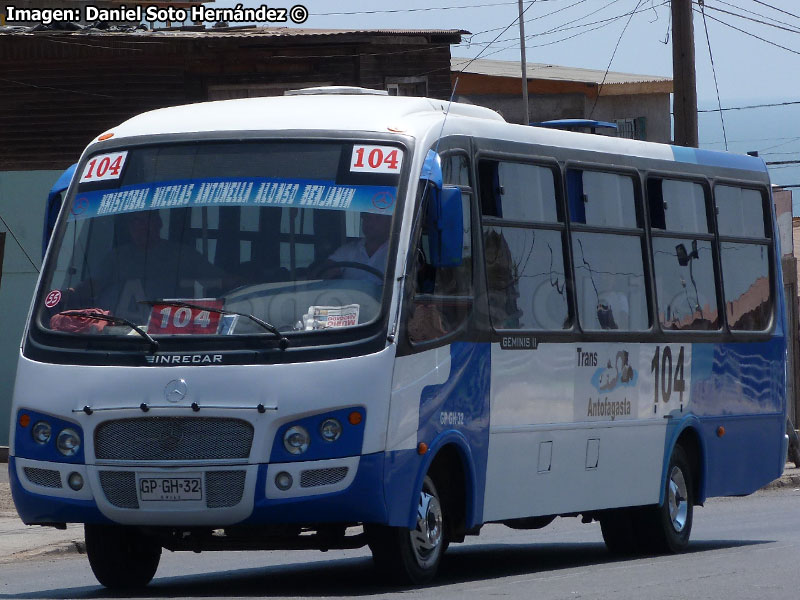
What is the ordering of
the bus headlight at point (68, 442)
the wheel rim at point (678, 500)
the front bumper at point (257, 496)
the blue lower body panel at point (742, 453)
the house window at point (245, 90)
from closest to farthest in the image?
1. the front bumper at point (257, 496)
2. the bus headlight at point (68, 442)
3. the wheel rim at point (678, 500)
4. the blue lower body panel at point (742, 453)
5. the house window at point (245, 90)

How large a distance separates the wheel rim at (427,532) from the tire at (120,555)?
5.28 ft

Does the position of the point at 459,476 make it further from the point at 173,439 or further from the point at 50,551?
the point at 50,551

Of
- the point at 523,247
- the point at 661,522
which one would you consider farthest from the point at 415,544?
the point at 661,522

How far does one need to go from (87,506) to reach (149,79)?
18.4 m

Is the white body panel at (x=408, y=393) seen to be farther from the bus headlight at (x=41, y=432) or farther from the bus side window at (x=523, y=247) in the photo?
the bus headlight at (x=41, y=432)

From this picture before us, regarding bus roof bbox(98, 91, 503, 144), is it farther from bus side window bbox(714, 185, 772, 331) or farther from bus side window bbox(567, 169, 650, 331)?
bus side window bbox(714, 185, 772, 331)

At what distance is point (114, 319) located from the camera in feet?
31.3

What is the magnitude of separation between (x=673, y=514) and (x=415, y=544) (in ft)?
13.1

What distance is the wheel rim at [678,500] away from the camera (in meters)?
13.1

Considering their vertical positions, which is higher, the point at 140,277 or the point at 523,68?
the point at 523,68

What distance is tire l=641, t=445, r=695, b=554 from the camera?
510 inches

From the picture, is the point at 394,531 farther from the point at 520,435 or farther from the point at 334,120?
the point at 334,120

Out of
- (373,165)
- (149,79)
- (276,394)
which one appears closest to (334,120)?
(373,165)

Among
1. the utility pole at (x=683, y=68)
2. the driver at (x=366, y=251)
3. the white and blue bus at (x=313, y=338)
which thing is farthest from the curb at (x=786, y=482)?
the driver at (x=366, y=251)
